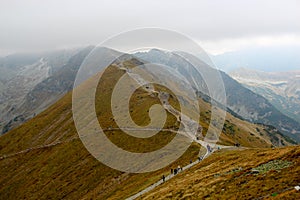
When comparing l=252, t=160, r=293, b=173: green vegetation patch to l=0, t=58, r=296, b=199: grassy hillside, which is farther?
l=0, t=58, r=296, b=199: grassy hillside

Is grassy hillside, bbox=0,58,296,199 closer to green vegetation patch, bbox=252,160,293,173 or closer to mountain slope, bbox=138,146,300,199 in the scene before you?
mountain slope, bbox=138,146,300,199

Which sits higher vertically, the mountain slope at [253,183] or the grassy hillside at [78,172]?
the mountain slope at [253,183]

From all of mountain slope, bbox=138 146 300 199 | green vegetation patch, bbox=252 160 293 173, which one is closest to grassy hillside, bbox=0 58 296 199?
mountain slope, bbox=138 146 300 199

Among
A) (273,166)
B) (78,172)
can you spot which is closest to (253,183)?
(273,166)

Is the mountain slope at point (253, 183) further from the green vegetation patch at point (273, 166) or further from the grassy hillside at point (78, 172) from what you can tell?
the grassy hillside at point (78, 172)

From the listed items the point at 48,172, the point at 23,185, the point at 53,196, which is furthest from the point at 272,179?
the point at 23,185

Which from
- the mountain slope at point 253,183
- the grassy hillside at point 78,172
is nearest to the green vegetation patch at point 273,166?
the mountain slope at point 253,183

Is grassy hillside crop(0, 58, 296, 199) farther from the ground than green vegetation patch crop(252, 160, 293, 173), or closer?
closer

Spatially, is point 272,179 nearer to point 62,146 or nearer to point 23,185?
point 23,185

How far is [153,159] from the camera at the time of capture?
11638cm

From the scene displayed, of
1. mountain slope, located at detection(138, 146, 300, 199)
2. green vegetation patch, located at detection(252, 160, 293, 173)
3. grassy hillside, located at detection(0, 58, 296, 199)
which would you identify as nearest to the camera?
mountain slope, located at detection(138, 146, 300, 199)

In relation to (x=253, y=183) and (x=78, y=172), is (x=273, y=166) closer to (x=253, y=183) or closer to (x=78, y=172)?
(x=253, y=183)

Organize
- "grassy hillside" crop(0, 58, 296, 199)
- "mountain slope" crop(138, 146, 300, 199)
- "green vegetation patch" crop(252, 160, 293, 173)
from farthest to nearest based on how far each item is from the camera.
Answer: "grassy hillside" crop(0, 58, 296, 199) → "green vegetation patch" crop(252, 160, 293, 173) → "mountain slope" crop(138, 146, 300, 199)

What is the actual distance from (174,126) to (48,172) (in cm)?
6177
